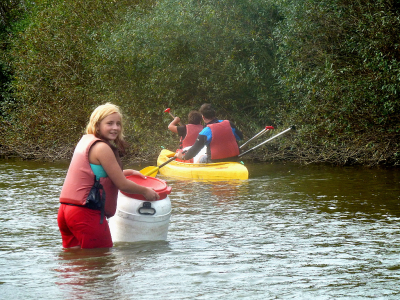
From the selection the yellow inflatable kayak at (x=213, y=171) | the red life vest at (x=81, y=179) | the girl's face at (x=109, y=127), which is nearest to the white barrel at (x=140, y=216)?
the red life vest at (x=81, y=179)

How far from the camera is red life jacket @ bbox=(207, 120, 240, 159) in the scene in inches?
388

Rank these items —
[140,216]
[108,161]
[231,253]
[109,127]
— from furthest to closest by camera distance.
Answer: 1. [231,253]
2. [140,216]
3. [109,127]
4. [108,161]

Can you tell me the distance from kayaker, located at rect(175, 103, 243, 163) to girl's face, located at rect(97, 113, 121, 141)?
5.96 meters

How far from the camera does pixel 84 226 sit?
12.6ft

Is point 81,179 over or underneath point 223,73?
underneath

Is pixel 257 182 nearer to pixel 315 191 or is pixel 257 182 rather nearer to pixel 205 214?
pixel 315 191

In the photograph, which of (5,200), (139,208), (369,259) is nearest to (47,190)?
(5,200)

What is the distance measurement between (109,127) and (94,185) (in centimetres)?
41

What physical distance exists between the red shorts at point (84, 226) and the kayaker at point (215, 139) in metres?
6.06

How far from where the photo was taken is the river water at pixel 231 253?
3.44m

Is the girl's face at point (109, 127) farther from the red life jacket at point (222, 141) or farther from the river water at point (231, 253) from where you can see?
the red life jacket at point (222, 141)

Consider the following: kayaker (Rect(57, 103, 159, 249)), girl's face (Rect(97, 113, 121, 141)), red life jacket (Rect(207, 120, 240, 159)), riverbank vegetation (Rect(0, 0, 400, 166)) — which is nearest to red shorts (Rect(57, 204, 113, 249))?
kayaker (Rect(57, 103, 159, 249))

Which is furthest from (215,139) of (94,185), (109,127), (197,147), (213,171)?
(94,185)

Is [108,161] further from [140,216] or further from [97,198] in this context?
[140,216]
